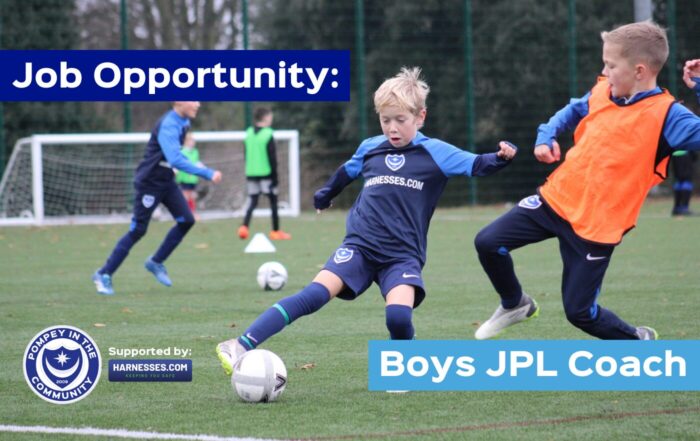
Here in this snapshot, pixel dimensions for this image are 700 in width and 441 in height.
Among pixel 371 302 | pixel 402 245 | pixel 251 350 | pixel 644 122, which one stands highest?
pixel 644 122

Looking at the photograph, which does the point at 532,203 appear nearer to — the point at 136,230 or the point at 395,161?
the point at 395,161

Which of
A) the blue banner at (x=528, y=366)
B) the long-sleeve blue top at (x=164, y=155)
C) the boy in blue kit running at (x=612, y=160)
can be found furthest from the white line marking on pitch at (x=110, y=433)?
the long-sleeve blue top at (x=164, y=155)

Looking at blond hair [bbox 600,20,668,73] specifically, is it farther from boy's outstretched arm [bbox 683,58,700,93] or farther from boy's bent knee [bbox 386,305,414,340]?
boy's bent knee [bbox 386,305,414,340]

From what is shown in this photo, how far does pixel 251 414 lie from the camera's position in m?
5.34

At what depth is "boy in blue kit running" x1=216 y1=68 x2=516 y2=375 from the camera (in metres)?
5.75

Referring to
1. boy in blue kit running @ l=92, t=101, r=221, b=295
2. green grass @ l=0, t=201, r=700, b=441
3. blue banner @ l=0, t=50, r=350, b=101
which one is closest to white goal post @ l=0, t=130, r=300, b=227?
green grass @ l=0, t=201, r=700, b=441

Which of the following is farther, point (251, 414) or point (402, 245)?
point (402, 245)

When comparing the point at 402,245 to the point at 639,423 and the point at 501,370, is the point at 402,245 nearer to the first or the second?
the point at 501,370

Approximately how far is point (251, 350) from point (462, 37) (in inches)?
849

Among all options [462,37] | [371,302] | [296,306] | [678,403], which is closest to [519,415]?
[678,403]

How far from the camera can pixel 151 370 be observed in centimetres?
614

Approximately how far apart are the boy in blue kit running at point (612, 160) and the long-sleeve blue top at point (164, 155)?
206 inches

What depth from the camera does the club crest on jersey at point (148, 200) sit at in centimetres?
1090

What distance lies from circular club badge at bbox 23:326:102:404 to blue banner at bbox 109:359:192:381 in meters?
0.50
